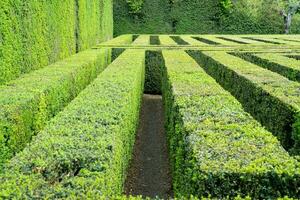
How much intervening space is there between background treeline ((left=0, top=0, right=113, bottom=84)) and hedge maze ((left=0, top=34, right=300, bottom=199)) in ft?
2.34

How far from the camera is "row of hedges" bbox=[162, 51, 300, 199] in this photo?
4441mm

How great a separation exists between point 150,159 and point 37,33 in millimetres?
5749

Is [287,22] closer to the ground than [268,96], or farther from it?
farther from it

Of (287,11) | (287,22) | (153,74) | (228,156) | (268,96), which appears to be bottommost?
(153,74)

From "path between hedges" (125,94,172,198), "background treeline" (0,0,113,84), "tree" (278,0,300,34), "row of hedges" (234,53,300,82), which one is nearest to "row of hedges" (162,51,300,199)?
"path between hedges" (125,94,172,198)

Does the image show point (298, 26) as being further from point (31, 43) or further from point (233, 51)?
point (31, 43)

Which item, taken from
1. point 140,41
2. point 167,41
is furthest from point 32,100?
point 167,41

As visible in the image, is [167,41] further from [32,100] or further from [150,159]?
[32,100]

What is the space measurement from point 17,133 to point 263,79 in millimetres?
6191

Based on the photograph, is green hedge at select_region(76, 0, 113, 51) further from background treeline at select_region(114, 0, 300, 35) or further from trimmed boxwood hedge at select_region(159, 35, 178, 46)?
background treeline at select_region(114, 0, 300, 35)

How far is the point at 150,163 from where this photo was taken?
991cm

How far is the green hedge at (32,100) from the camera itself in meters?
6.99

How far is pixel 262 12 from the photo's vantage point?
1695 inches

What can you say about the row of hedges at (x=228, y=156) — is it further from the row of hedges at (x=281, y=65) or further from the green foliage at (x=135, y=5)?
the green foliage at (x=135, y=5)
